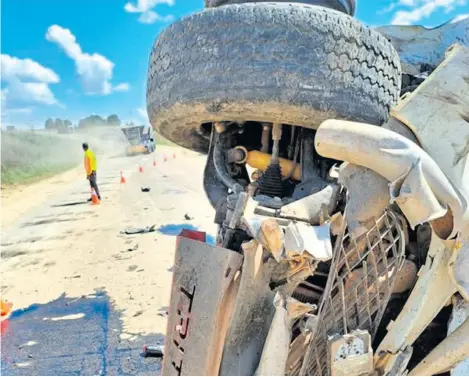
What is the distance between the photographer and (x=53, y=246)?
6.63m

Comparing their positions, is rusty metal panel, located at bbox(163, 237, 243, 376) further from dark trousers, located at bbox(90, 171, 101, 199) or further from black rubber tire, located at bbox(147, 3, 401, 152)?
dark trousers, located at bbox(90, 171, 101, 199)

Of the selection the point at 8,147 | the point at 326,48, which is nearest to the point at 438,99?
the point at 326,48

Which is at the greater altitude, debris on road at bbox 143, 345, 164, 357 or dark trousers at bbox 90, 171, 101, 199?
dark trousers at bbox 90, 171, 101, 199

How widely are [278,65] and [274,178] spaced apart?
64cm

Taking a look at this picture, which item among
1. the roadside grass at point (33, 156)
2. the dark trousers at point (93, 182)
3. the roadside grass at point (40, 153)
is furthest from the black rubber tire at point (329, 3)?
the roadside grass at point (33, 156)

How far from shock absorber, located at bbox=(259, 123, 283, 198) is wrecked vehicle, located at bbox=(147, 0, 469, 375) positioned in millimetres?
331

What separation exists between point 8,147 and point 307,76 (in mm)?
28992

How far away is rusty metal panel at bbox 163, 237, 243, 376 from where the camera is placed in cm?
165

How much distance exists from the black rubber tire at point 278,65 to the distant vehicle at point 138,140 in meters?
28.5

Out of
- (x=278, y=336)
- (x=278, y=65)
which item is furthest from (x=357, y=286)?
(x=278, y=65)

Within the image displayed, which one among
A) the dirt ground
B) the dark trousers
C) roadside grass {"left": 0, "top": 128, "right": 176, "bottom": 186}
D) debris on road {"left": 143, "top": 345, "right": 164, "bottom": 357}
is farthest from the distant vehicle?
debris on road {"left": 143, "top": 345, "right": 164, "bottom": 357}

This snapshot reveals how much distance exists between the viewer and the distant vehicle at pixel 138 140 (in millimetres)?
29984

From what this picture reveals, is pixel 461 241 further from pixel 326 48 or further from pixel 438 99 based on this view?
pixel 326 48

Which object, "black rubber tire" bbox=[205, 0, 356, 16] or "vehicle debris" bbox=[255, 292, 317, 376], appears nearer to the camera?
"vehicle debris" bbox=[255, 292, 317, 376]
